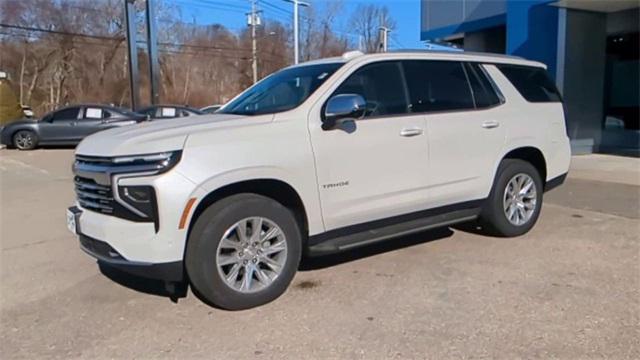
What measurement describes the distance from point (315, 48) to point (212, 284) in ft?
177

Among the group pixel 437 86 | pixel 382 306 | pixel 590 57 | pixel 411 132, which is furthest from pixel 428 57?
pixel 590 57

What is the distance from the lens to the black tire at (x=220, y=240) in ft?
12.4

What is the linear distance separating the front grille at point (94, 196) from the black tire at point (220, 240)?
2.01 ft

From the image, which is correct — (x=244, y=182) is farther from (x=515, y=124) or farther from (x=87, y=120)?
(x=87, y=120)

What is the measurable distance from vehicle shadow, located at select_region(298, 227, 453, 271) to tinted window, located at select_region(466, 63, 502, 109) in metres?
1.53

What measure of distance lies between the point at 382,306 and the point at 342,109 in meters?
1.53

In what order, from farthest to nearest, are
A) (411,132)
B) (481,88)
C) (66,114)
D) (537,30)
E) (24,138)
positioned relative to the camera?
(66,114) < (24,138) < (537,30) < (481,88) < (411,132)

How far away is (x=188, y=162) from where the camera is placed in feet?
12.0

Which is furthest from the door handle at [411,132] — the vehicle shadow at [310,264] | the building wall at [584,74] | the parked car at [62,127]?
the parked car at [62,127]

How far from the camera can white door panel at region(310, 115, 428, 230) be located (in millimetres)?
4281

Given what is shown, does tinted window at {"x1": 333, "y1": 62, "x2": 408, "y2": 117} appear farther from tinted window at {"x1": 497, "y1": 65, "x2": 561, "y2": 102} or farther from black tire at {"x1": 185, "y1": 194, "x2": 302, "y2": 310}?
tinted window at {"x1": 497, "y1": 65, "x2": 561, "y2": 102}

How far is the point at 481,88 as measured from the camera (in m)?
5.50

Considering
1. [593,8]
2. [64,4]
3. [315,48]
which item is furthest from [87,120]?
[315,48]

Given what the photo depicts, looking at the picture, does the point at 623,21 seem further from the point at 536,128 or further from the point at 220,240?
the point at 220,240
